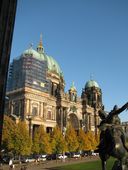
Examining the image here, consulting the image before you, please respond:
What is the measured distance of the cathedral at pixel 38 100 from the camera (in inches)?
2874

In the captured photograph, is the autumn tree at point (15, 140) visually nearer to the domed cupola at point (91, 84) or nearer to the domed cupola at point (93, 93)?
the domed cupola at point (93, 93)

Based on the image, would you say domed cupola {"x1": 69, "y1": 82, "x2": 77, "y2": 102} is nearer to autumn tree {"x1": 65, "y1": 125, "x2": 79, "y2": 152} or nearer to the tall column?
autumn tree {"x1": 65, "y1": 125, "x2": 79, "y2": 152}

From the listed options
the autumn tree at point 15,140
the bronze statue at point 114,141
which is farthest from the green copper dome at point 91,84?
the bronze statue at point 114,141

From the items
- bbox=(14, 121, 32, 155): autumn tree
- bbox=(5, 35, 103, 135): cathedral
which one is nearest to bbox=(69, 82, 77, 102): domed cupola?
bbox=(5, 35, 103, 135): cathedral

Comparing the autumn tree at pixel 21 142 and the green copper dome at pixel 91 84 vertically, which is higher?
the green copper dome at pixel 91 84

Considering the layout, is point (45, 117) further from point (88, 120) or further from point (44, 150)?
point (88, 120)

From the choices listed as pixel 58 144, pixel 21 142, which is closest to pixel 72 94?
pixel 58 144

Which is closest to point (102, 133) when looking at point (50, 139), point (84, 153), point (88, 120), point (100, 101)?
point (50, 139)

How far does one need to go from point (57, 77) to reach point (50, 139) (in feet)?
115

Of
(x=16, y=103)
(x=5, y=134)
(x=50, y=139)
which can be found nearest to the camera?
(x=5, y=134)

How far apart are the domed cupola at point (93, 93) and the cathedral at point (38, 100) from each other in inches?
374

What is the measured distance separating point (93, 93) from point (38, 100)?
40.2m

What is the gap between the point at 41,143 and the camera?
6375cm

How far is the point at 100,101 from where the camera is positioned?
112 metres
